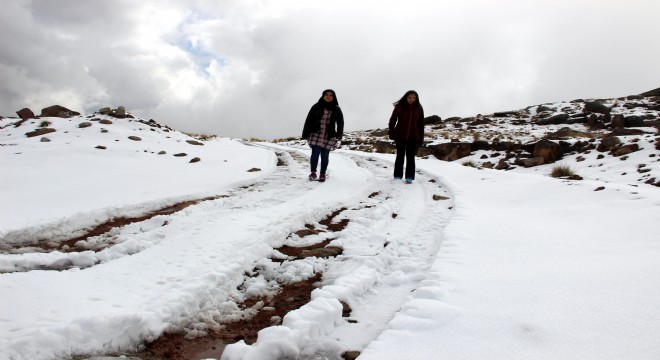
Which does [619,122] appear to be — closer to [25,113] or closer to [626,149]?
[626,149]

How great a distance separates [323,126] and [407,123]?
1744mm

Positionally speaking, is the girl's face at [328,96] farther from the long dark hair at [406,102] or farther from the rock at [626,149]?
the rock at [626,149]

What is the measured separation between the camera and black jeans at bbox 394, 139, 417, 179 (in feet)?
25.8

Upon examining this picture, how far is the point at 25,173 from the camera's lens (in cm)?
678

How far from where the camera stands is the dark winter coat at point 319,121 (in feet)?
Answer: 25.9

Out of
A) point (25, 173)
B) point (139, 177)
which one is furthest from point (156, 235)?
point (25, 173)

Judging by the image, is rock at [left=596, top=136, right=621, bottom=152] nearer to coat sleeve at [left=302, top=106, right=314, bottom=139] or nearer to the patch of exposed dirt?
coat sleeve at [left=302, top=106, right=314, bottom=139]

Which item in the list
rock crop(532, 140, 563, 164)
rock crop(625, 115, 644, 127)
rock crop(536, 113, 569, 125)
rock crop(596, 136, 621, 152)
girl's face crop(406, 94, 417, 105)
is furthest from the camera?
rock crop(536, 113, 569, 125)

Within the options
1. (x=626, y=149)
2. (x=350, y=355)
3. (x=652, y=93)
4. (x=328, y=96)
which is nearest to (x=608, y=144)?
(x=626, y=149)

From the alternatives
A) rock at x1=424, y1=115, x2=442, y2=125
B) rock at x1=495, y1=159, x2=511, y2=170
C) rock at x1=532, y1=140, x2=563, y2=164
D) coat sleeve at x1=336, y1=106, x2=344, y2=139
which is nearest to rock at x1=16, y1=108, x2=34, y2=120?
coat sleeve at x1=336, y1=106, x2=344, y2=139

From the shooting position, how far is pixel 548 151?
13016 mm

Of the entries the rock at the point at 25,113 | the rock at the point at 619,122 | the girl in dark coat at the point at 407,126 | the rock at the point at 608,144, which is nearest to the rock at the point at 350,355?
the girl in dark coat at the point at 407,126

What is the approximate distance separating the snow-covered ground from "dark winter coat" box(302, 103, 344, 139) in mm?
1857

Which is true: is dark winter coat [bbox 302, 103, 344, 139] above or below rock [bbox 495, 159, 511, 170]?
above
